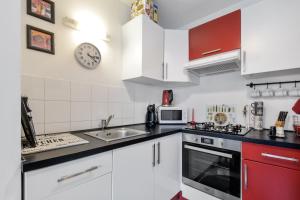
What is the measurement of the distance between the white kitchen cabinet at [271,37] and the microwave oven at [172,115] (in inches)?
33.1

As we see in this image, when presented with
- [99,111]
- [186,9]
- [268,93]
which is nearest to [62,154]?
[99,111]

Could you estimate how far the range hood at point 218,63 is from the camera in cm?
146

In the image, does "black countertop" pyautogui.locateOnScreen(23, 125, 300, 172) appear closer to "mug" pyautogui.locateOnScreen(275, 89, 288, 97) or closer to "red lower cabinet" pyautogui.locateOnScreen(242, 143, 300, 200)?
"red lower cabinet" pyautogui.locateOnScreen(242, 143, 300, 200)

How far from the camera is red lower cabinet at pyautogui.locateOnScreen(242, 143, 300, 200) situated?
1.04 meters

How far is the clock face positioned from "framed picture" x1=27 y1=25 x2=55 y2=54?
0.21 metres

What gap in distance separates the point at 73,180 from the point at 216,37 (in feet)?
5.98

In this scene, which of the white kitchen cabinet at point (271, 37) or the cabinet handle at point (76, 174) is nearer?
the cabinet handle at point (76, 174)

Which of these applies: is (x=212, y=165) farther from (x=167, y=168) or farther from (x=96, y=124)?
(x=96, y=124)

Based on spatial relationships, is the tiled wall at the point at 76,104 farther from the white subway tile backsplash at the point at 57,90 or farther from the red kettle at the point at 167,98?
the red kettle at the point at 167,98

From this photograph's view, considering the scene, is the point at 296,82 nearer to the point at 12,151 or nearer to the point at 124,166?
the point at 124,166

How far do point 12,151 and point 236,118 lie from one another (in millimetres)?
1989

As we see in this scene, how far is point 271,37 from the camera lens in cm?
133

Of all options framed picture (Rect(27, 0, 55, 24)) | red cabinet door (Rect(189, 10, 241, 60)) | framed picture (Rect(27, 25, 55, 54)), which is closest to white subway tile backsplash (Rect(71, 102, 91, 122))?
framed picture (Rect(27, 25, 55, 54))

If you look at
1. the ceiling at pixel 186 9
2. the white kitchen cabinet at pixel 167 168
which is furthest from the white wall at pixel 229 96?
the ceiling at pixel 186 9
